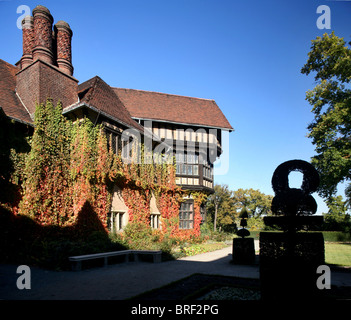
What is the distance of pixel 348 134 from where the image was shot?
673 inches

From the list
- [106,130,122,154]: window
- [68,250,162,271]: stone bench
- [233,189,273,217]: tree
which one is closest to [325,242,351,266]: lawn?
[68,250,162,271]: stone bench

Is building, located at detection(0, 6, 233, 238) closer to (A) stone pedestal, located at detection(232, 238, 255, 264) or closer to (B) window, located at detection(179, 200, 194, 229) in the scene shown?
(B) window, located at detection(179, 200, 194, 229)

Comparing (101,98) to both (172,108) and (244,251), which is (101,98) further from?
(244,251)

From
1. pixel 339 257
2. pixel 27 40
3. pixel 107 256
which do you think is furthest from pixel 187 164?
pixel 27 40

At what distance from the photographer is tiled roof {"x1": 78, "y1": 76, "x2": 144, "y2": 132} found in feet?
41.5

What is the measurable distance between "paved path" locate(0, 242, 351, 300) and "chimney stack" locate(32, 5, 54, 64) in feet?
31.3

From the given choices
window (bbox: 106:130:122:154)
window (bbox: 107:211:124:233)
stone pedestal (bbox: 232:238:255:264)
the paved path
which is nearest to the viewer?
the paved path

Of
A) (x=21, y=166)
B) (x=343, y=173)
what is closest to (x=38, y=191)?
(x=21, y=166)

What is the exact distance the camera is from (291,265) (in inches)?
193

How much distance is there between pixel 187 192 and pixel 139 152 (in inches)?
198

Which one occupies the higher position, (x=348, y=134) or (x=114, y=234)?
(x=348, y=134)

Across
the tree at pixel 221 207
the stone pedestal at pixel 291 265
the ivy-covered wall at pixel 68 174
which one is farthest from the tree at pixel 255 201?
the stone pedestal at pixel 291 265

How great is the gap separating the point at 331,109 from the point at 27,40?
19801mm
